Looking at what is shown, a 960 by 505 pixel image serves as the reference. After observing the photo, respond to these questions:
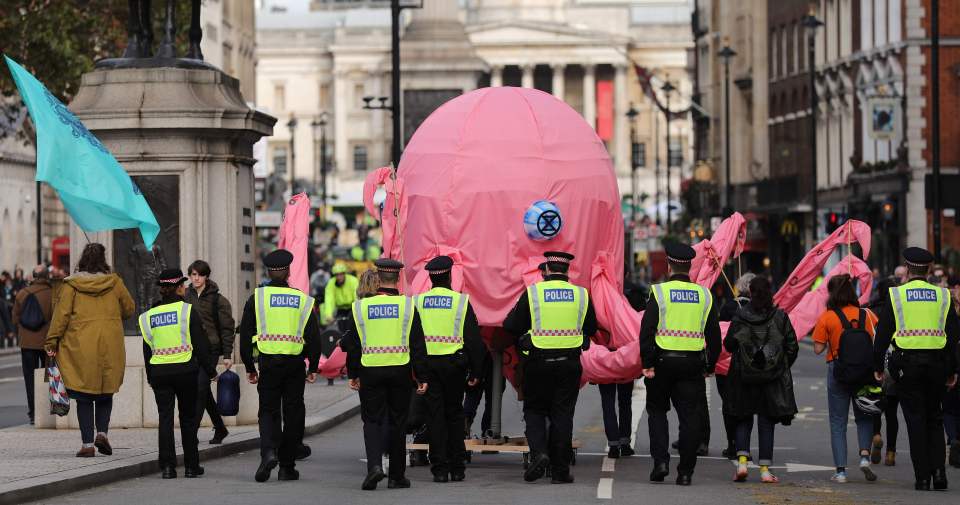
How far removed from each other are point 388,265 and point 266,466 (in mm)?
1695

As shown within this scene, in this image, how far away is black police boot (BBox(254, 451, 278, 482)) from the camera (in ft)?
55.0

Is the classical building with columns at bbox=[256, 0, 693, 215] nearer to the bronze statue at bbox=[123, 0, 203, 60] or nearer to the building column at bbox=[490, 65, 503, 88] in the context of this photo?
the building column at bbox=[490, 65, 503, 88]

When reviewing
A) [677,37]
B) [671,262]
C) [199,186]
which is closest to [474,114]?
[671,262]

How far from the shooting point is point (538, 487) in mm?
16625

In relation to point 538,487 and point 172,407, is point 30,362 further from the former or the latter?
point 538,487

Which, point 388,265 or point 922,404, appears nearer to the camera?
point 388,265

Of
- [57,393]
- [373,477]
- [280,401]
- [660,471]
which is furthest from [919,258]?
[57,393]

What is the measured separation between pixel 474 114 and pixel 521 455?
9.98 ft

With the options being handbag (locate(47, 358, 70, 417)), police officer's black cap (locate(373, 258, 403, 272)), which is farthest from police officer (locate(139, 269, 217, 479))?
handbag (locate(47, 358, 70, 417))

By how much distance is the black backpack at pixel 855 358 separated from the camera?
17594 millimetres

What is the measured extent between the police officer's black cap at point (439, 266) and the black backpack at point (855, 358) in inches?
122

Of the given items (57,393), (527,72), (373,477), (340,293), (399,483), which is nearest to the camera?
(373,477)

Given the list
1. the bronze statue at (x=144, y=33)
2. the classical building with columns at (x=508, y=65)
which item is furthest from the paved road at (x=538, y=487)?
the classical building with columns at (x=508, y=65)

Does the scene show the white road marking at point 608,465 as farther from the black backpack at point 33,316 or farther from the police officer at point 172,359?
the black backpack at point 33,316
